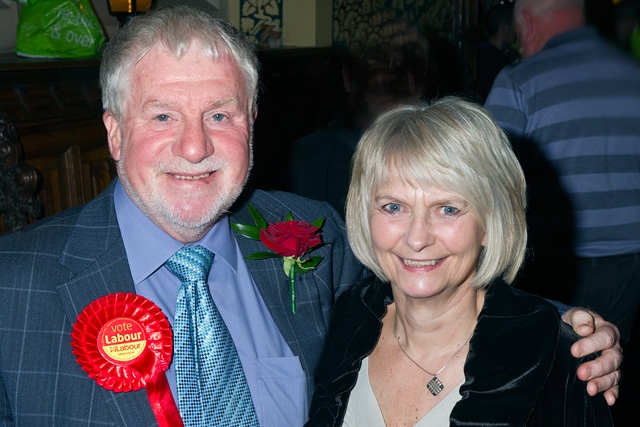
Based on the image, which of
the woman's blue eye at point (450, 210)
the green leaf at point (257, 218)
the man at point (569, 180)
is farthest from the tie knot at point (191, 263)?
the man at point (569, 180)

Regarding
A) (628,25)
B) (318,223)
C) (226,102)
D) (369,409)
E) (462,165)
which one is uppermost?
(628,25)

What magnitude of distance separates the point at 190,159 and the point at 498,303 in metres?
0.83

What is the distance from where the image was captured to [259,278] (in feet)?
5.79

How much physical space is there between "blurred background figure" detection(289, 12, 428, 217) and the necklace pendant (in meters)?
1.54

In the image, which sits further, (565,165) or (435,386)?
(565,165)

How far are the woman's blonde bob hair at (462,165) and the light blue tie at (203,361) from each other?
0.49 meters

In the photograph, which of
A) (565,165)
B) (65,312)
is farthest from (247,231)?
(565,165)

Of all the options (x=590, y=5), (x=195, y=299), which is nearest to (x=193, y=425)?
(x=195, y=299)

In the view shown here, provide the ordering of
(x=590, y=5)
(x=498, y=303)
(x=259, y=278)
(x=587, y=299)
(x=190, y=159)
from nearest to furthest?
(x=590, y=5)
(x=190, y=159)
(x=498, y=303)
(x=259, y=278)
(x=587, y=299)

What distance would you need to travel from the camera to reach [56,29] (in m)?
3.61

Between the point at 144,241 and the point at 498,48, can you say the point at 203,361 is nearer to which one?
the point at 144,241

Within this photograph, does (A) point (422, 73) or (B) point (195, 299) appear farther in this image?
(A) point (422, 73)

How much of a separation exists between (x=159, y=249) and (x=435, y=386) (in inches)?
29.7

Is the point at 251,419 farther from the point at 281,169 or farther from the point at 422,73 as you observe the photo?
the point at 281,169
